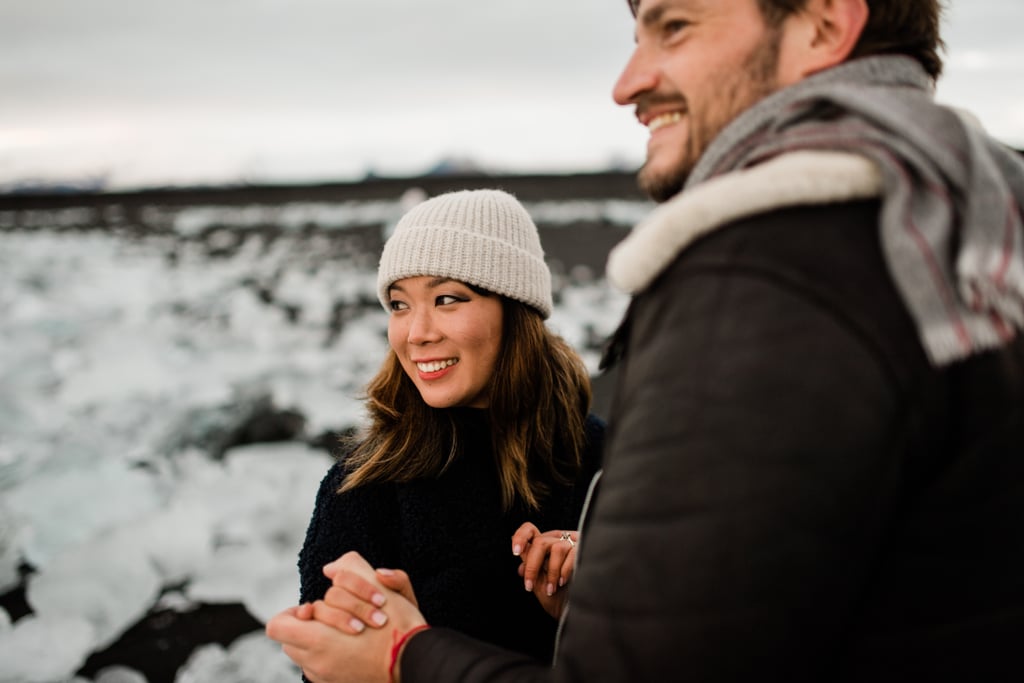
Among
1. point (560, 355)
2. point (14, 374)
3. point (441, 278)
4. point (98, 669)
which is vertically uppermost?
point (441, 278)

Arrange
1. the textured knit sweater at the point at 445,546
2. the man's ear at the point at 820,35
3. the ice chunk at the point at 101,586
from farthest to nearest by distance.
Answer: the ice chunk at the point at 101,586 < the textured knit sweater at the point at 445,546 < the man's ear at the point at 820,35

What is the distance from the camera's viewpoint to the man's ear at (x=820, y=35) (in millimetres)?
1042

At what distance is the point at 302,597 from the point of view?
70.2 inches

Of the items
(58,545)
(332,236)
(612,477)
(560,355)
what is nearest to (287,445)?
(58,545)

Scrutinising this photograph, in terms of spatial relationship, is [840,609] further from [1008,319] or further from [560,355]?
[560,355]

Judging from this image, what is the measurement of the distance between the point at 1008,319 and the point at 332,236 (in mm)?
13866

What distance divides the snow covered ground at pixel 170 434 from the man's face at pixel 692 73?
2339 millimetres

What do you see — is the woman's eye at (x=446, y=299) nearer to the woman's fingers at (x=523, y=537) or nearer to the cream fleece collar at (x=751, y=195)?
the woman's fingers at (x=523, y=537)

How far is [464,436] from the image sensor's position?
6.56 feet

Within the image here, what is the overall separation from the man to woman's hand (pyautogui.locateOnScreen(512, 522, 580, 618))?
72 centimetres

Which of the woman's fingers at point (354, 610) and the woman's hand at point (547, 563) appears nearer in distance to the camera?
the woman's fingers at point (354, 610)

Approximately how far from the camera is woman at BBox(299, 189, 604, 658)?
183 cm

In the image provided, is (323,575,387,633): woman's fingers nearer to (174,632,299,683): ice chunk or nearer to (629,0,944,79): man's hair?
(629,0,944,79): man's hair

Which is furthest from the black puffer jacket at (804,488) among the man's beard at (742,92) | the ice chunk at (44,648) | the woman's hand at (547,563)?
the ice chunk at (44,648)
